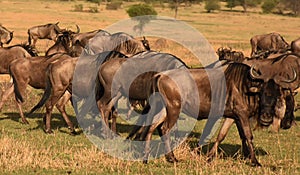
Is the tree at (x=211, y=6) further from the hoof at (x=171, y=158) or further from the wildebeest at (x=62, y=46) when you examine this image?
the hoof at (x=171, y=158)

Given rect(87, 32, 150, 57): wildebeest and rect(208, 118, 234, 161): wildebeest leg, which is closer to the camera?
rect(208, 118, 234, 161): wildebeest leg

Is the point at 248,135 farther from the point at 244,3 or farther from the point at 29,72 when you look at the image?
the point at 244,3

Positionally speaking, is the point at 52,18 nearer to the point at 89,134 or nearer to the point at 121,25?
the point at 121,25

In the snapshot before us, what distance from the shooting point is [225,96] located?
30.0ft

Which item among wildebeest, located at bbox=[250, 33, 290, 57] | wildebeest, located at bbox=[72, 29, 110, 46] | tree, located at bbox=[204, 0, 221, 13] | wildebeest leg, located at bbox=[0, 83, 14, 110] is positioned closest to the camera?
wildebeest leg, located at bbox=[0, 83, 14, 110]

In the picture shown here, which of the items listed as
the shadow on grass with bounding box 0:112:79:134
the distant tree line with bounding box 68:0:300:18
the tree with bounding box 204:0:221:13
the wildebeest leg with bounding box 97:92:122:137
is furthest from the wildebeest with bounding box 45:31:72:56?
the tree with bounding box 204:0:221:13

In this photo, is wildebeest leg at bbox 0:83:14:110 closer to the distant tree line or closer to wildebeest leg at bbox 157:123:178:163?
wildebeest leg at bbox 157:123:178:163

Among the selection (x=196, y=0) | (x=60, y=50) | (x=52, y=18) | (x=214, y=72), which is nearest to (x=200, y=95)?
(x=214, y=72)

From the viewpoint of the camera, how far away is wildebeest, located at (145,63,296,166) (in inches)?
351

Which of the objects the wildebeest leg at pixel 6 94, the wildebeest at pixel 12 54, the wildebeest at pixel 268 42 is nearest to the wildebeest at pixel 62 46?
the wildebeest at pixel 12 54

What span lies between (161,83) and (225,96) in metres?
1.05

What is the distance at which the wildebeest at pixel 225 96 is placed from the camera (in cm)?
892

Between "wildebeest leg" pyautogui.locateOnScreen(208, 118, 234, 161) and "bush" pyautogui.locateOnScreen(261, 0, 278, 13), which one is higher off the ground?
"wildebeest leg" pyautogui.locateOnScreen(208, 118, 234, 161)

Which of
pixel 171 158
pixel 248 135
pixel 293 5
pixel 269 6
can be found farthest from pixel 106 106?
pixel 293 5
